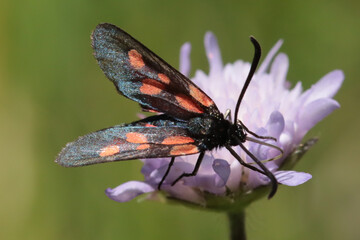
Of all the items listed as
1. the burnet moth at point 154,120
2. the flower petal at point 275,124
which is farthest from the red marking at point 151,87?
the flower petal at point 275,124

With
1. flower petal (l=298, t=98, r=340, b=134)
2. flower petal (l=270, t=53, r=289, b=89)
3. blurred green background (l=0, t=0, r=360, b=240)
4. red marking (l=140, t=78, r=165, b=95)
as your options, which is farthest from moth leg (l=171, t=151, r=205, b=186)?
blurred green background (l=0, t=0, r=360, b=240)

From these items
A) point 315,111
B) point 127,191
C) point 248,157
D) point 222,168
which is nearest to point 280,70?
point 315,111

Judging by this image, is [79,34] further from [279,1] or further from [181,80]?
[181,80]

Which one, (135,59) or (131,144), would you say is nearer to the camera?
(131,144)

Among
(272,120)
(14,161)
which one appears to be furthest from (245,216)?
(14,161)

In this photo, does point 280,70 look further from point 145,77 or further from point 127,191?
point 127,191

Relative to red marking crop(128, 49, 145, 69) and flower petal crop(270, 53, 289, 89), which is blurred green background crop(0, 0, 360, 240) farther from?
red marking crop(128, 49, 145, 69)

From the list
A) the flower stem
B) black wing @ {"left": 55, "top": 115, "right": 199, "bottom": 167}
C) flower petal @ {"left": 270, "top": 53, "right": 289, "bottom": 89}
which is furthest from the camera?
flower petal @ {"left": 270, "top": 53, "right": 289, "bottom": 89}
